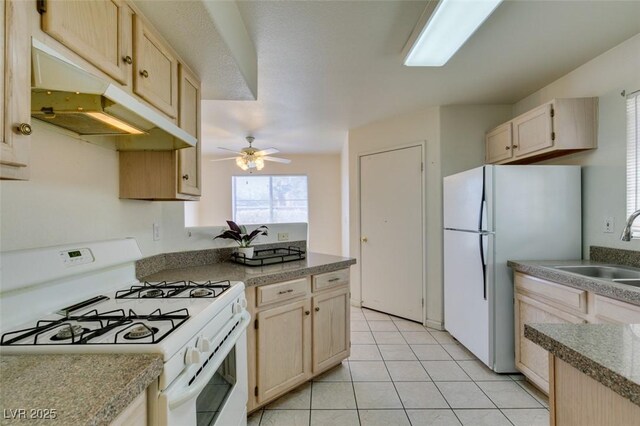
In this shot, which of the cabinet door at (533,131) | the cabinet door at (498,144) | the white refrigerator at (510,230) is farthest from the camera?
the cabinet door at (498,144)

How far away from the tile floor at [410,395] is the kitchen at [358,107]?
0.03 metres

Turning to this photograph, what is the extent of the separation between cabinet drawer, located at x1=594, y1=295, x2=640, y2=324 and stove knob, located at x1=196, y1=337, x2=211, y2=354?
1.90 meters

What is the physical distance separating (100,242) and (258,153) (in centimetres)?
319

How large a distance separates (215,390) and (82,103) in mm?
1185

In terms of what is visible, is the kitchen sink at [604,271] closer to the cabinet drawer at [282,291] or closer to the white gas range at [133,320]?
the cabinet drawer at [282,291]

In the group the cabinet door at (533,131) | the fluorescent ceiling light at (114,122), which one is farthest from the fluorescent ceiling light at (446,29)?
the fluorescent ceiling light at (114,122)

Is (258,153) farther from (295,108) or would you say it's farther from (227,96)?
(227,96)

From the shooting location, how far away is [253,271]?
6.23 feet

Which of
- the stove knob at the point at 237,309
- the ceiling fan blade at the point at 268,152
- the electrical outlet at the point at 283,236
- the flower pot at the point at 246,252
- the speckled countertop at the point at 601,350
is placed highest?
the ceiling fan blade at the point at 268,152

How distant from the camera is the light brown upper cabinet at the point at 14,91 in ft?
2.39

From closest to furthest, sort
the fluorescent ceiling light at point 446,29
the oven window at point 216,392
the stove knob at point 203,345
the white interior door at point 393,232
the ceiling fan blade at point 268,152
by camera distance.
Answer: the stove knob at point 203,345, the oven window at point 216,392, the fluorescent ceiling light at point 446,29, the white interior door at point 393,232, the ceiling fan blade at point 268,152

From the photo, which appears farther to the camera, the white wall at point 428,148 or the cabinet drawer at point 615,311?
the white wall at point 428,148

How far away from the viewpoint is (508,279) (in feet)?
7.51

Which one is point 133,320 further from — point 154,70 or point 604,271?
point 604,271
